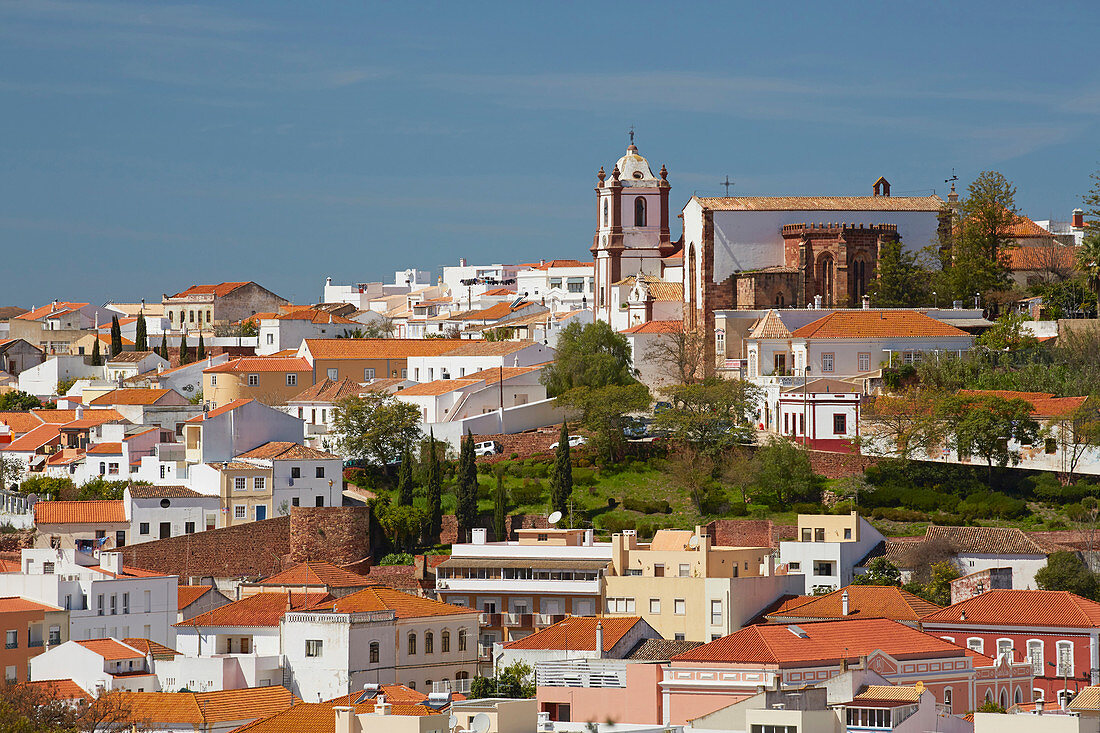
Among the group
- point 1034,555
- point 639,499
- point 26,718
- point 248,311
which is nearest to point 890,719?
point 26,718

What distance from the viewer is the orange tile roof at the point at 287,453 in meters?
67.8

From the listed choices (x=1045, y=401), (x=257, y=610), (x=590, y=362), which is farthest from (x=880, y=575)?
(x=590, y=362)

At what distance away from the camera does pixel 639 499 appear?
66.3m

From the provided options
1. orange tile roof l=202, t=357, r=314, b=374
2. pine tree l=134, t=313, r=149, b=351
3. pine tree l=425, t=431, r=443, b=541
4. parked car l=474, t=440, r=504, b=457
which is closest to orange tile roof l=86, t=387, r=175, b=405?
orange tile roof l=202, t=357, r=314, b=374

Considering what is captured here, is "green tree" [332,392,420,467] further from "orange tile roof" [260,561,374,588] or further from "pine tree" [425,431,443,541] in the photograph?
"orange tile roof" [260,561,374,588]

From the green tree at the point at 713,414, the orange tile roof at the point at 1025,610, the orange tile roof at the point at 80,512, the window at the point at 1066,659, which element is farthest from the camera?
the green tree at the point at 713,414

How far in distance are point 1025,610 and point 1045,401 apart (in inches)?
577

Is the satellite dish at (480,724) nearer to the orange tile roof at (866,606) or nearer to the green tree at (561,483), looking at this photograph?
the orange tile roof at (866,606)

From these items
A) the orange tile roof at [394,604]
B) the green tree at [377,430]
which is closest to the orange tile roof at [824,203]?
the green tree at [377,430]

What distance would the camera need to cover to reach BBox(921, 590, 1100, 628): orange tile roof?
5031 centimetres

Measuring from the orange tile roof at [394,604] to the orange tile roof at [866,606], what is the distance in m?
8.90

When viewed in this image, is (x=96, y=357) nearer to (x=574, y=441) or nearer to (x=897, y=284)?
(x=574, y=441)

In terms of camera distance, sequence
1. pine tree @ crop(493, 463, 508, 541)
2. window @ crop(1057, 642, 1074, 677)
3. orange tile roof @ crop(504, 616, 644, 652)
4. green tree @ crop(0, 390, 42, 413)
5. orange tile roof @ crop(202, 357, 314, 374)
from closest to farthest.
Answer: orange tile roof @ crop(504, 616, 644, 652), window @ crop(1057, 642, 1074, 677), pine tree @ crop(493, 463, 508, 541), orange tile roof @ crop(202, 357, 314, 374), green tree @ crop(0, 390, 42, 413)

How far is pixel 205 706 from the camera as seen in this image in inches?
1726
